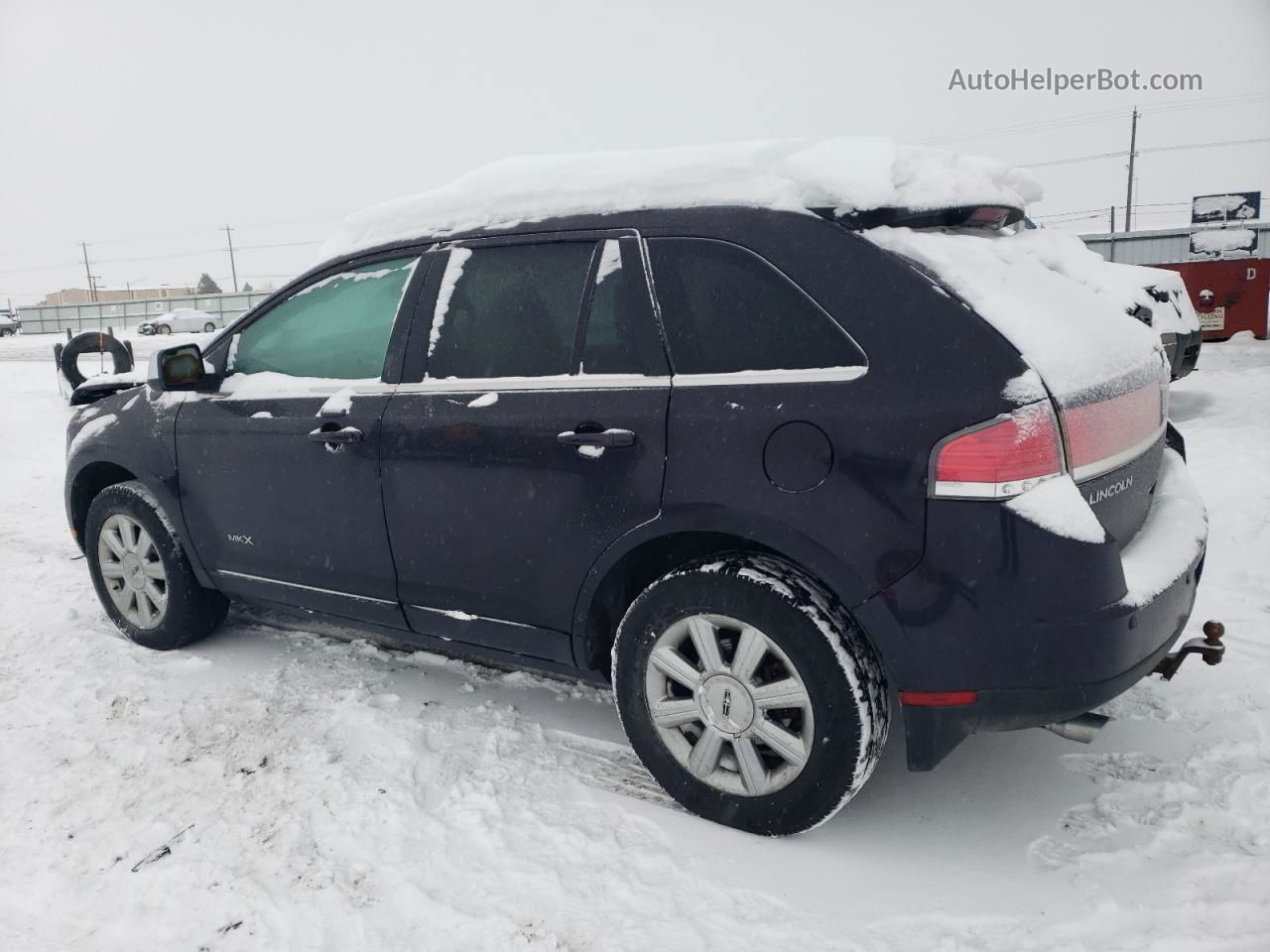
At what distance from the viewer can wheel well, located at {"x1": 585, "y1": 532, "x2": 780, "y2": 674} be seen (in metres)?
2.71

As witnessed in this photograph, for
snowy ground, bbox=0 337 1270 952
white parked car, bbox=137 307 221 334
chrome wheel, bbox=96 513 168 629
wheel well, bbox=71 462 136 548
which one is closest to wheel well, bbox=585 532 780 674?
snowy ground, bbox=0 337 1270 952

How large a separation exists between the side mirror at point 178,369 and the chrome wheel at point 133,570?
0.77 meters

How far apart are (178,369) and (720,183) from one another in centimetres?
238

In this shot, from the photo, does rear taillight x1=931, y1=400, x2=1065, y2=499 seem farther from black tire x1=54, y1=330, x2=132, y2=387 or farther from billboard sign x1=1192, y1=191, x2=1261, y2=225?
billboard sign x1=1192, y1=191, x2=1261, y2=225

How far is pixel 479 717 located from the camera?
3.48m

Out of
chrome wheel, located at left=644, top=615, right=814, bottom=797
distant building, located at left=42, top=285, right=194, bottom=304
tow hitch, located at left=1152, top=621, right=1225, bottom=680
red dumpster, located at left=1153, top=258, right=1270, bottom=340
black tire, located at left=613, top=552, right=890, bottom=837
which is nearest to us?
black tire, located at left=613, top=552, right=890, bottom=837

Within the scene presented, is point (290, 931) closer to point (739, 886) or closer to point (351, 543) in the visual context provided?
point (739, 886)

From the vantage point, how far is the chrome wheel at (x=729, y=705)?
2.55m

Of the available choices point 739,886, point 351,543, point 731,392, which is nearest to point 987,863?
point 739,886

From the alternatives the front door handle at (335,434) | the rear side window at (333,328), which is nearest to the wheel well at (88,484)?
the rear side window at (333,328)

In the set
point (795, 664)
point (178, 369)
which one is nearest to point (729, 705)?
point (795, 664)

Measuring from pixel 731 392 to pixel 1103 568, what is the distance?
3.39ft

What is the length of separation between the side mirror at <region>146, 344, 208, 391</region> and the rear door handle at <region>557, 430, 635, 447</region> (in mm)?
1898

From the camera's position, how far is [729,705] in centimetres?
262
